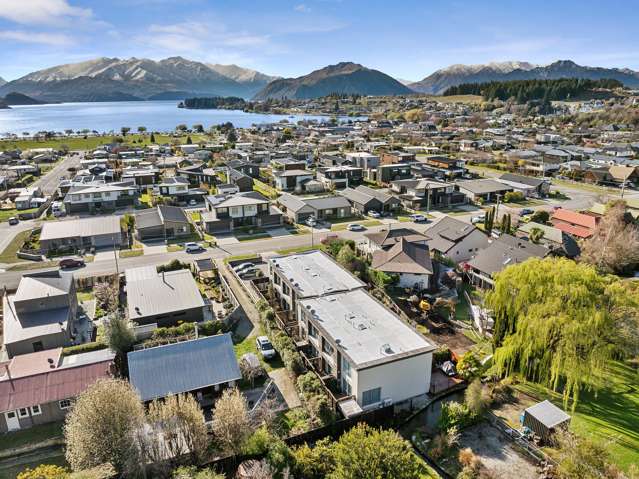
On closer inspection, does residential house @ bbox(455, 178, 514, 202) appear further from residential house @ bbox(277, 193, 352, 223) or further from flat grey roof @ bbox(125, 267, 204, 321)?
flat grey roof @ bbox(125, 267, 204, 321)

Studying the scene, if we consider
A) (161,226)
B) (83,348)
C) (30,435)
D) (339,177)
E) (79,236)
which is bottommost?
(30,435)

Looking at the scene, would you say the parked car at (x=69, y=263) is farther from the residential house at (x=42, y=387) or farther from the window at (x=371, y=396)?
the window at (x=371, y=396)

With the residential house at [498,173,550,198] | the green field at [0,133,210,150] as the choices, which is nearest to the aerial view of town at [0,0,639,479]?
the residential house at [498,173,550,198]

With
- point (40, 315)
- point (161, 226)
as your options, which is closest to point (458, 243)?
point (161, 226)

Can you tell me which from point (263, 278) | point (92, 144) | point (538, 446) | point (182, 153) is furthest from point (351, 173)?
point (92, 144)

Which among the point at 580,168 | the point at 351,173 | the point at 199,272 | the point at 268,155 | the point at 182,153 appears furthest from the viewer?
the point at 182,153

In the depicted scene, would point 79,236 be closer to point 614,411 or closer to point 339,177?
point 339,177

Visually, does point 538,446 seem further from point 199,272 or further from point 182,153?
point 182,153
